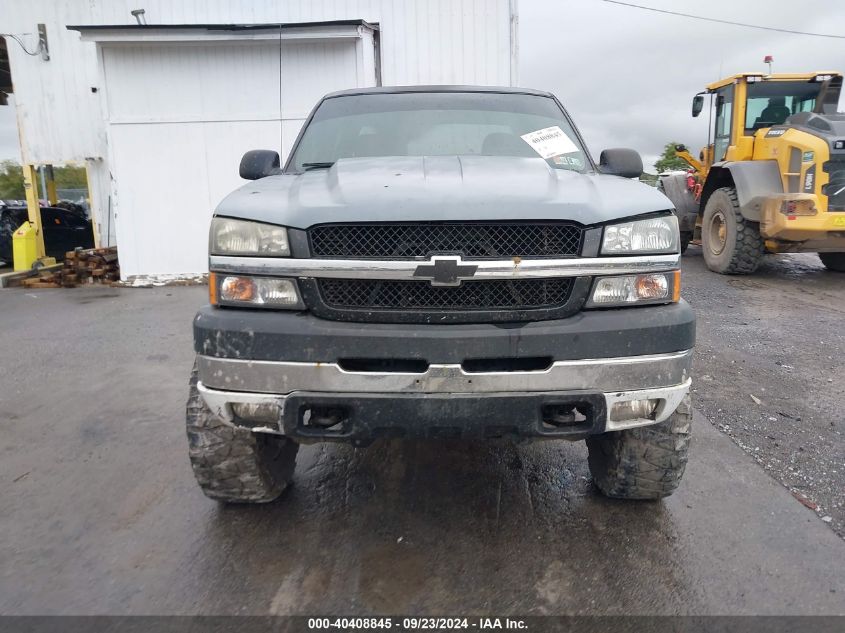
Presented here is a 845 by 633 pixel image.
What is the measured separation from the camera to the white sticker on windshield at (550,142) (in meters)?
3.17

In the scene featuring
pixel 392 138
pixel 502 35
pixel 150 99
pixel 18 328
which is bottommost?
pixel 18 328

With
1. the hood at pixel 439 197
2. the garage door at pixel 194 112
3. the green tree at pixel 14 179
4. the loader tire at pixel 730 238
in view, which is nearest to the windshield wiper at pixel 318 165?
the hood at pixel 439 197

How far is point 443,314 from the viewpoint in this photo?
2.06 meters

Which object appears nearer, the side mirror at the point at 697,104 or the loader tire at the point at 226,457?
the loader tire at the point at 226,457

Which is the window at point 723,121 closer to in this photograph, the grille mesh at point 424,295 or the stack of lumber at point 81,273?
the grille mesh at point 424,295

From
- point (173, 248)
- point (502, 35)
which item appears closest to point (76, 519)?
point (173, 248)

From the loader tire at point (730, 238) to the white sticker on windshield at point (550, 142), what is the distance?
6289 mm

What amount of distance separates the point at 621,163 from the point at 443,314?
170cm

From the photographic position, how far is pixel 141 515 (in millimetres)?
2684

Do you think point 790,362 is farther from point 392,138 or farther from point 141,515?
point 141,515

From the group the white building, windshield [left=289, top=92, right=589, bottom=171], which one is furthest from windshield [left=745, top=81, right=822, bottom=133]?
windshield [left=289, top=92, right=589, bottom=171]

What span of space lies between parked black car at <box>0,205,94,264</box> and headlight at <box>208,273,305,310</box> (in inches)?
474

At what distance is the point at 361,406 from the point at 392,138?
70.8 inches

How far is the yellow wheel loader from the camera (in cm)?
756
